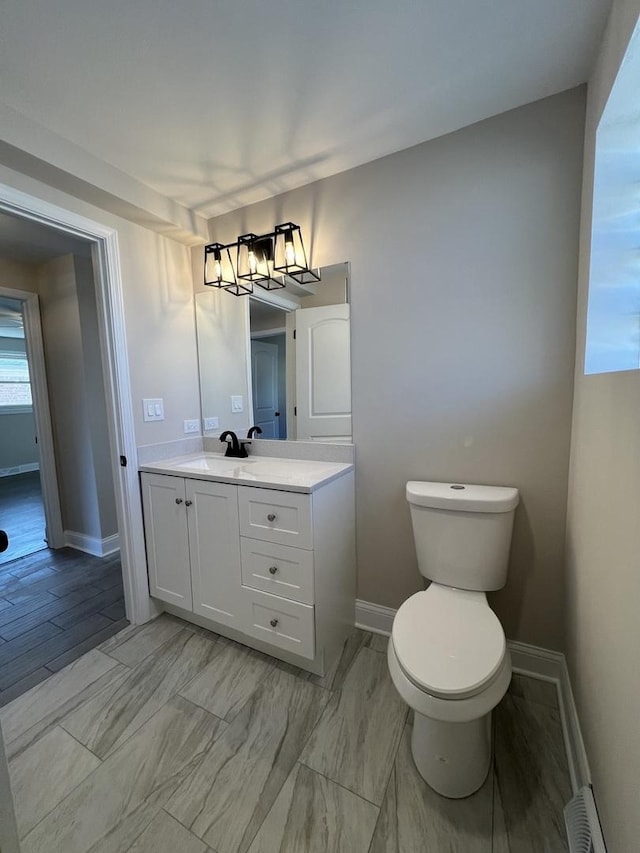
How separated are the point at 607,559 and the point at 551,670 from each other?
96cm

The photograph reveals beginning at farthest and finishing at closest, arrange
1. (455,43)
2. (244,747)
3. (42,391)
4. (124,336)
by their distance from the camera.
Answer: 1. (42,391)
2. (124,336)
3. (244,747)
4. (455,43)

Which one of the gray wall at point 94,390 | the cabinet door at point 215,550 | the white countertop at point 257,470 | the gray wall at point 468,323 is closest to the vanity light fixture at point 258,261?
the gray wall at point 468,323

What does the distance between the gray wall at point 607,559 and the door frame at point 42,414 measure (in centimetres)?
357

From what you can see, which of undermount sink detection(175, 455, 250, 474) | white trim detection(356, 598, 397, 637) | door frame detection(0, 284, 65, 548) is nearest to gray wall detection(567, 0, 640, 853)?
white trim detection(356, 598, 397, 637)

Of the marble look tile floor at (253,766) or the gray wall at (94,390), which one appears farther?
the gray wall at (94,390)

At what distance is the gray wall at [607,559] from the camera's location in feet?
2.35

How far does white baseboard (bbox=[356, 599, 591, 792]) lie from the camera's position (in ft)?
3.54

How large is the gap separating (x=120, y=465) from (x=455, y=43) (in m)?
2.21

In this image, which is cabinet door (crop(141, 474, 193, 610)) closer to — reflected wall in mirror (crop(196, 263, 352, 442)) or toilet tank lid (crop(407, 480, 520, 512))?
reflected wall in mirror (crop(196, 263, 352, 442))

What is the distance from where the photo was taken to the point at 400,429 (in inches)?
65.9

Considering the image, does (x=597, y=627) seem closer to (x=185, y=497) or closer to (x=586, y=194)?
(x=586, y=194)

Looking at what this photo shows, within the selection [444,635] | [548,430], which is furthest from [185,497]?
[548,430]

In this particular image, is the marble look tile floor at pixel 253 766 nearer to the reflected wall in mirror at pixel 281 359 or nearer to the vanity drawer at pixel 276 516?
the vanity drawer at pixel 276 516

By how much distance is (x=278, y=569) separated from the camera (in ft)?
4.98
